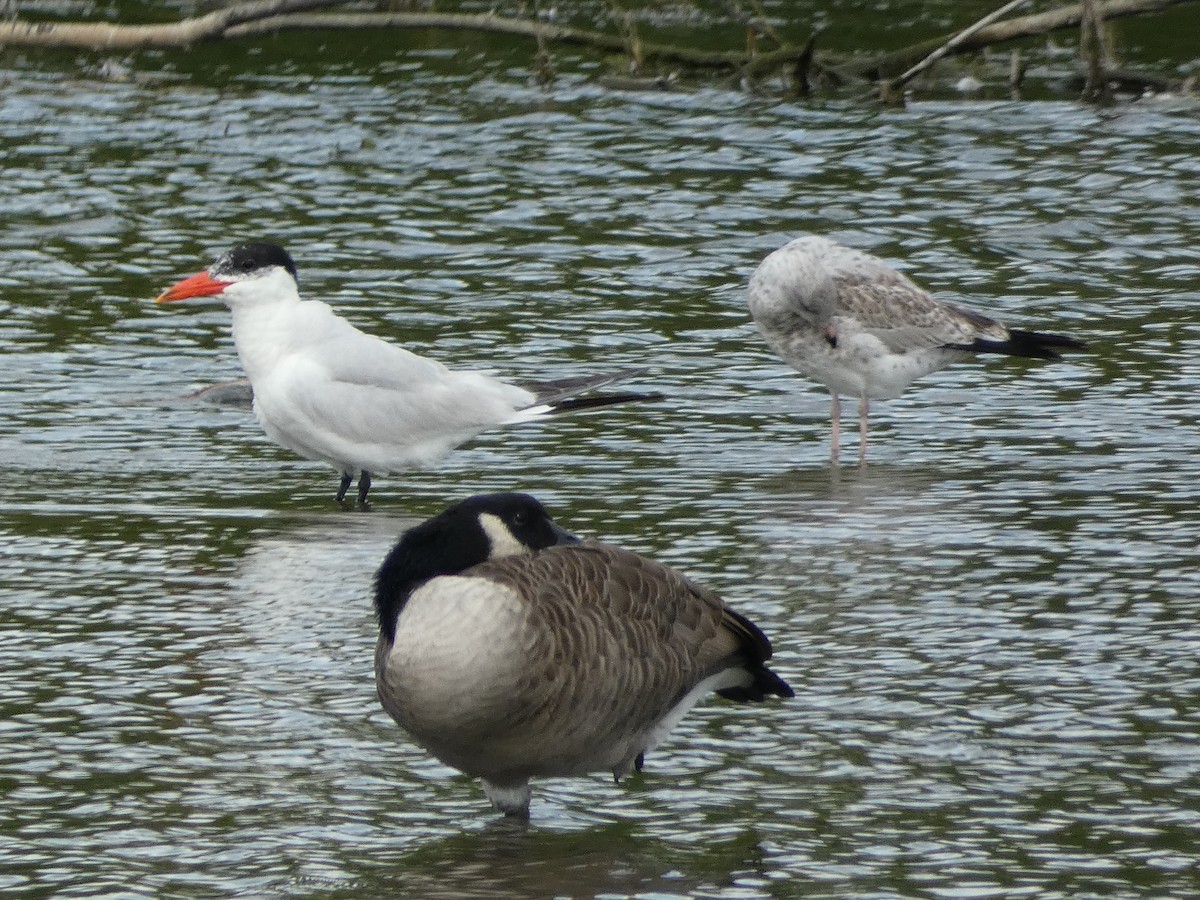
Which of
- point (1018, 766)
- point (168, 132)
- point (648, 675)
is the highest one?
point (168, 132)

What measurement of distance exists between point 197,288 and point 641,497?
2.52 m

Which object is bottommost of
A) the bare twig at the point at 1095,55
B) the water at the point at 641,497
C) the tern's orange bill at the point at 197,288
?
the water at the point at 641,497

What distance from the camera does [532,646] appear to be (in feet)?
18.2

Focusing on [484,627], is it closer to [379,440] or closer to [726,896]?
[726,896]

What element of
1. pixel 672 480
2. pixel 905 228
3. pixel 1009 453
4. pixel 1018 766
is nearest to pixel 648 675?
pixel 1018 766

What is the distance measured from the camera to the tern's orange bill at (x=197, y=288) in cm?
1045

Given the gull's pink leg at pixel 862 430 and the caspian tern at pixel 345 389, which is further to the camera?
the gull's pink leg at pixel 862 430

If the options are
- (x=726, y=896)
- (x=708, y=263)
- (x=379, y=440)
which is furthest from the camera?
(x=708, y=263)

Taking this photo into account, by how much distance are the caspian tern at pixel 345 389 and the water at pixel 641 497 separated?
0.31 m

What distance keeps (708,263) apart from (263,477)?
5393 mm

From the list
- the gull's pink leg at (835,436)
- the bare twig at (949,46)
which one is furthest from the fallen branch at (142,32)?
the bare twig at (949,46)

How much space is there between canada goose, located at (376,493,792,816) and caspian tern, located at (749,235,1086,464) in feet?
16.7

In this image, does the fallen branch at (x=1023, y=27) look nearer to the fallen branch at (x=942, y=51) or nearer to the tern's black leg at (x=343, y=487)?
the fallen branch at (x=942, y=51)

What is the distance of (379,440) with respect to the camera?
32.7 feet
